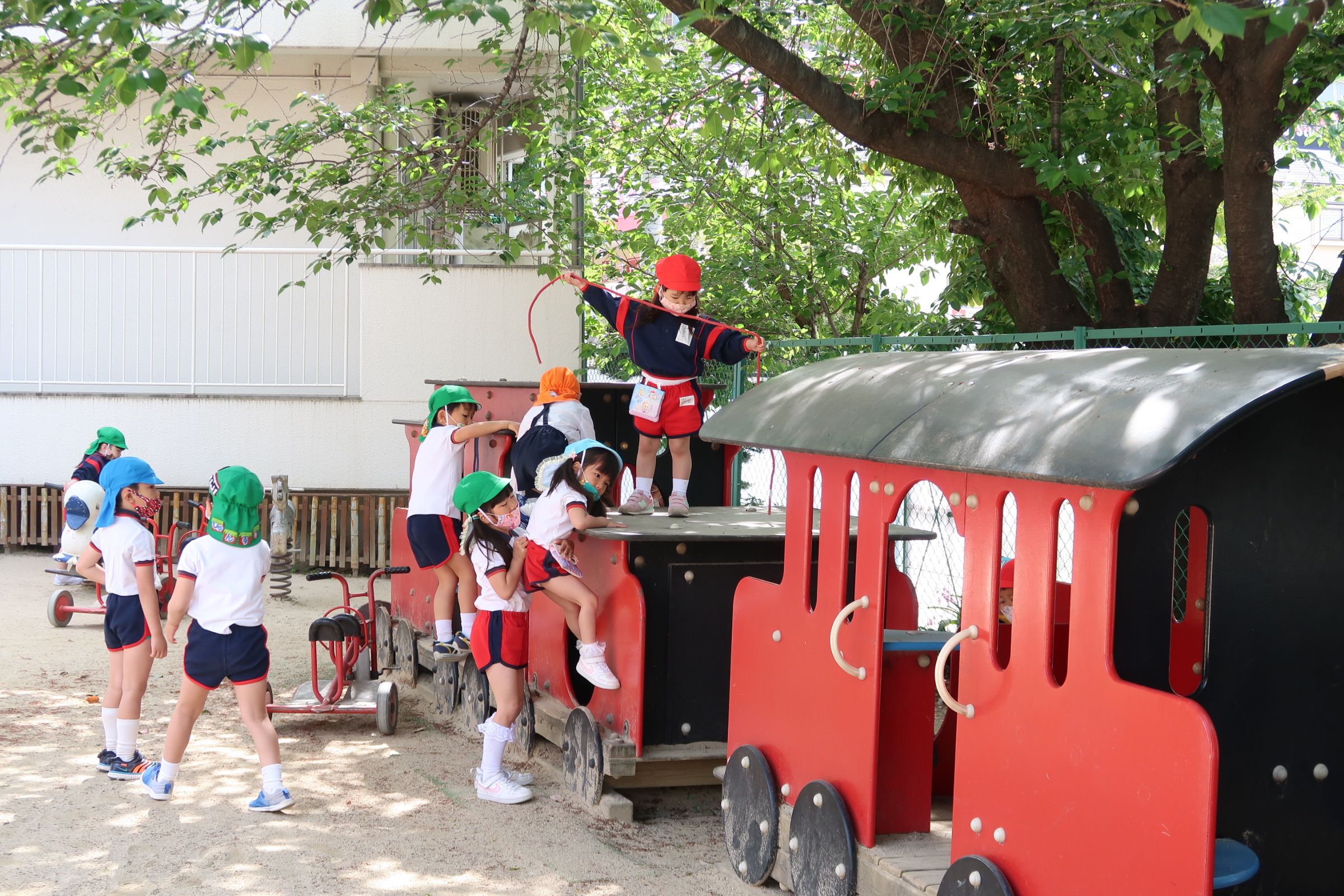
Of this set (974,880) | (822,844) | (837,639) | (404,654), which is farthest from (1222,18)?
(404,654)

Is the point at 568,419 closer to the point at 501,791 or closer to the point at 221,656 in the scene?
the point at 501,791

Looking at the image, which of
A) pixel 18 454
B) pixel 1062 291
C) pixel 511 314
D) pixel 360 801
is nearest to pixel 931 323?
pixel 1062 291

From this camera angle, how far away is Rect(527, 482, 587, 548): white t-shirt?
5516 mm

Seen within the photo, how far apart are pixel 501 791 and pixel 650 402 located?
228cm

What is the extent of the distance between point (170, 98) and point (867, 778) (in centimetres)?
337

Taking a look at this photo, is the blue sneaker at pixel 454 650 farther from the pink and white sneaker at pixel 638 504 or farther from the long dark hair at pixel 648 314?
the long dark hair at pixel 648 314

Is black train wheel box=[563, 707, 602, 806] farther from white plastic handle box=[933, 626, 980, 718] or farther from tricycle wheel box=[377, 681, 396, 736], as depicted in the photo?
white plastic handle box=[933, 626, 980, 718]

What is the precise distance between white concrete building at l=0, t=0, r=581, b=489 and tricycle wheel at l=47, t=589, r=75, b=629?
3452mm

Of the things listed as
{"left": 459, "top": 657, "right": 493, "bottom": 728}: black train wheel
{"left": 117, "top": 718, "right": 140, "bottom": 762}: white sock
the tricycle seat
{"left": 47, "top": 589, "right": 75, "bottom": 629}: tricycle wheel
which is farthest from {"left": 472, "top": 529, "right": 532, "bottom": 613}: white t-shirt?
{"left": 47, "top": 589, "right": 75, "bottom": 629}: tricycle wheel

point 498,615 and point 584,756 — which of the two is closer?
point 584,756

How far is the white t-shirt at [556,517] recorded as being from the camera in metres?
5.52

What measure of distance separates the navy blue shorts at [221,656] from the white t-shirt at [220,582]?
29 mm

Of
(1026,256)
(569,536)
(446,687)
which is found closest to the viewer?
(569,536)

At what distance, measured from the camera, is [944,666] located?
3.42 m
